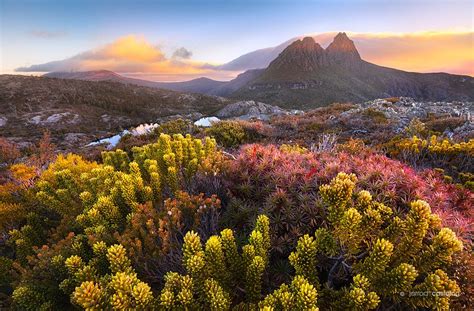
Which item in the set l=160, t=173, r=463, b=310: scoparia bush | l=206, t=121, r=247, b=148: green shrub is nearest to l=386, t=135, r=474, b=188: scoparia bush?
l=160, t=173, r=463, b=310: scoparia bush

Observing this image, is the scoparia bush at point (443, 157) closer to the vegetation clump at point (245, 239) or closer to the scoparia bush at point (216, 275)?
the vegetation clump at point (245, 239)

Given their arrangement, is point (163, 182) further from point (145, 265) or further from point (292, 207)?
point (292, 207)

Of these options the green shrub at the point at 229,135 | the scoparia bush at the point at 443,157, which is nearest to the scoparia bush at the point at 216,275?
the scoparia bush at the point at 443,157

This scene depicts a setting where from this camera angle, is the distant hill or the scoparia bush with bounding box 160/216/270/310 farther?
the distant hill

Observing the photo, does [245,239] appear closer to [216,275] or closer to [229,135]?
[216,275]

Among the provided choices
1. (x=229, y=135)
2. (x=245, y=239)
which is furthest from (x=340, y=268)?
(x=229, y=135)

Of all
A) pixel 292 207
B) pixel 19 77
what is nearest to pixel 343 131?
pixel 292 207

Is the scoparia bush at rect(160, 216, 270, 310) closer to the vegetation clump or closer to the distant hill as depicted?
the vegetation clump

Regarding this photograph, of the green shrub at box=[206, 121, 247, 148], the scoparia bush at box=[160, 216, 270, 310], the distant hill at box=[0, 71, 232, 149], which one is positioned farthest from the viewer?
the distant hill at box=[0, 71, 232, 149]

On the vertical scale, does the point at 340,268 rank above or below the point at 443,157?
above
